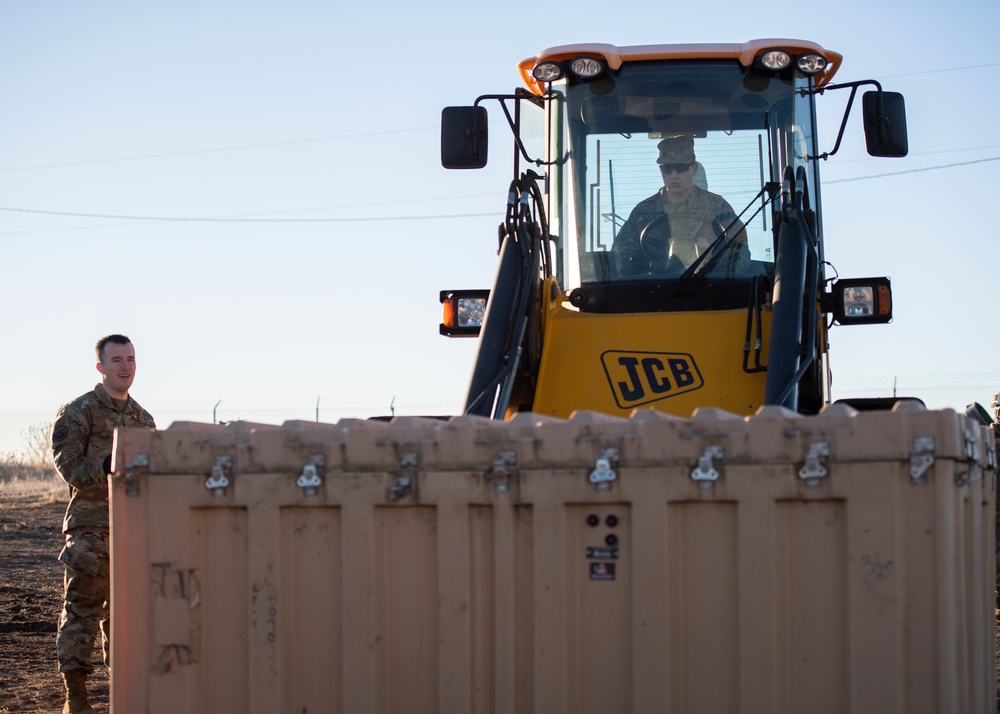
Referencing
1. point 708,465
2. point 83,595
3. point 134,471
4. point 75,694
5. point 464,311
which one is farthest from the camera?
point 464,311

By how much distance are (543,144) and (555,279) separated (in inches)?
30.1

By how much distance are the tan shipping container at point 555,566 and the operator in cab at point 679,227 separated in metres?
2.25

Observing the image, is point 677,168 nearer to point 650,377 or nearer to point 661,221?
point 661,221

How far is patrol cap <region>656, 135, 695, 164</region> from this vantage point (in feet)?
21.5

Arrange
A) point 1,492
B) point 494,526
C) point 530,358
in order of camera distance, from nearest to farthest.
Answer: point 494,526 < point 530,358 < point 1,492

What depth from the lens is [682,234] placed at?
641 centimetres

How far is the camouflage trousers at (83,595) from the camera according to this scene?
6332 mm

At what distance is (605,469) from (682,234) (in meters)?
2.80

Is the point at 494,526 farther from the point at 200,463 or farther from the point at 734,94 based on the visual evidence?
the point at 734,94

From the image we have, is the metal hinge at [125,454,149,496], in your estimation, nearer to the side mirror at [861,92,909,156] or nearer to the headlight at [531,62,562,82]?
the headlight at [531,62,562,82]

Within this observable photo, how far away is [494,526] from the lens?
3.90m

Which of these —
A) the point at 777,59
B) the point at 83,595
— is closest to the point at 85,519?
the point at 83,595

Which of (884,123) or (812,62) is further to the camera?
(884,123)

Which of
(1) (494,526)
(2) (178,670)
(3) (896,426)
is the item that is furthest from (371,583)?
(3) (896,426)
